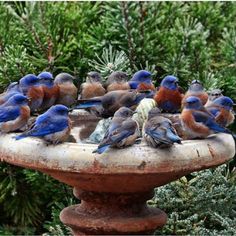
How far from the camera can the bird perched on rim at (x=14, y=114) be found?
4.40 m

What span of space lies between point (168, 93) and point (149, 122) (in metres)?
0.93

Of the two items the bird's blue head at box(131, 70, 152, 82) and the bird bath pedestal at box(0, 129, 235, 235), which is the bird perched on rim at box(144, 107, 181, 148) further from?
the bird's blue head at box(131, 70, 152, 82)

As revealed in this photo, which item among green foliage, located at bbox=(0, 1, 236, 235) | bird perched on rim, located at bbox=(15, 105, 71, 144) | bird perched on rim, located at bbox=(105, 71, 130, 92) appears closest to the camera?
bird perched on rim, located at bbox=(15, 105, 71, 144)

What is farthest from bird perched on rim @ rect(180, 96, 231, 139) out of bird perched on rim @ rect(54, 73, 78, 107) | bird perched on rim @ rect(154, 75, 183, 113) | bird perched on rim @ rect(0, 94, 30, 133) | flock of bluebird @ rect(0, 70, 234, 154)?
bird perched on rim @ rect(54, 73, 78, 107)

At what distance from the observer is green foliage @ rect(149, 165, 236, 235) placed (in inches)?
225

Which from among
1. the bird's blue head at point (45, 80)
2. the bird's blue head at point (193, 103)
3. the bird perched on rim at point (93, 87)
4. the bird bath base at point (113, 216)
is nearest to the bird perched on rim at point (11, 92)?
the bird's blue head at point (45, 80)

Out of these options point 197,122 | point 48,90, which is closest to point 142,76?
point 48,90

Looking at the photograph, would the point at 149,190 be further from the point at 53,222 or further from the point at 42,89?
the point at 53,222

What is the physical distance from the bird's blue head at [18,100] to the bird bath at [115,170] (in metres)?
0.25

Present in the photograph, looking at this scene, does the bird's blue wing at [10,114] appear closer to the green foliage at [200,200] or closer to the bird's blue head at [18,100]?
the bird's blue head at [18,100]

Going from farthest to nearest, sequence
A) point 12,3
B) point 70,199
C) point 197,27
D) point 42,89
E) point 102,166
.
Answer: point 12,3, point 197,27, point 70,199, point 42,89, point 102,166

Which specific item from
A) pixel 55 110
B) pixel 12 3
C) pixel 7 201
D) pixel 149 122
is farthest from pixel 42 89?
pixel 12 3

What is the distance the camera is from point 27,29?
6.44 metres

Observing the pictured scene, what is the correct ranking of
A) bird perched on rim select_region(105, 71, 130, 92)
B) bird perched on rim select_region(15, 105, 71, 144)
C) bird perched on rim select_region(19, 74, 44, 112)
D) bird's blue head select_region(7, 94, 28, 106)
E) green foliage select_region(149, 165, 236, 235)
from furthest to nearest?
green foliage select_region(149, 165, 236, 235) → bird perched on rim select_region(105, 71, 130, 92) → bird perched on rim select_region(19, 74, 44, 112) → bird's blue head select_region(7, 94, 28, 106) → bird perched on rim select_region(15, 105, 71, 144)
